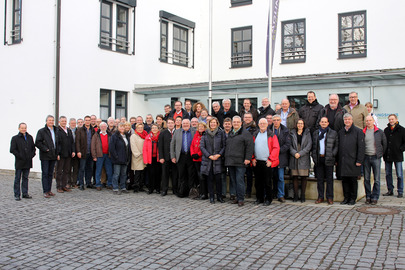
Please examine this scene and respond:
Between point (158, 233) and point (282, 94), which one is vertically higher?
point (282, 94)

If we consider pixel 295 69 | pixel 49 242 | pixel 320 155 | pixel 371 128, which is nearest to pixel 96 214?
pixel 49 242

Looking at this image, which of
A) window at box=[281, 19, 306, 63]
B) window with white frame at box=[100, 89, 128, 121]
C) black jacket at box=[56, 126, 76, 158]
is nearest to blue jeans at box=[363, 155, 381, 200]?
black jacket at box=[56, 126, 76, 158]

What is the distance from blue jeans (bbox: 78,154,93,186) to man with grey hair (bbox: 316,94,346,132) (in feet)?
21.1

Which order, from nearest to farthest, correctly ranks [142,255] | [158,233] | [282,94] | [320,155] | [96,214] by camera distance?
[142,255], [158,233], [96,214], [320,155], [282,94]

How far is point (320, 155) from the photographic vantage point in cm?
915

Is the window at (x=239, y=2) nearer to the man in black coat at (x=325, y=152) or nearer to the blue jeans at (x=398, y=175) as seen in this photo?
the blue jeans at (x=398, y=175)

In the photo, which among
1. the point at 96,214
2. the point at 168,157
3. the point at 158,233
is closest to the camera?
the point at 158,233

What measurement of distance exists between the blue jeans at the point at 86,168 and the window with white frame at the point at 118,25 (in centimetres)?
640

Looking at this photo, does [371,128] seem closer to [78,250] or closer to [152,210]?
[152,210]

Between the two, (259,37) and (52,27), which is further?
(259,37)

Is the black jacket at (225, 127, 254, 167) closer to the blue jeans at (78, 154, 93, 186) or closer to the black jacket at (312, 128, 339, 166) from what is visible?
the black jacket at (312, 128, 339, 166)

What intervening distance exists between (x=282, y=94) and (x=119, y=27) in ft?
24.5

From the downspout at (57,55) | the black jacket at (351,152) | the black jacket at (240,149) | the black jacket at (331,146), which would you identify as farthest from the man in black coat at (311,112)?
the downspout at (57,55)

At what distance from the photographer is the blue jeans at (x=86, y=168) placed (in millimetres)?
11789
